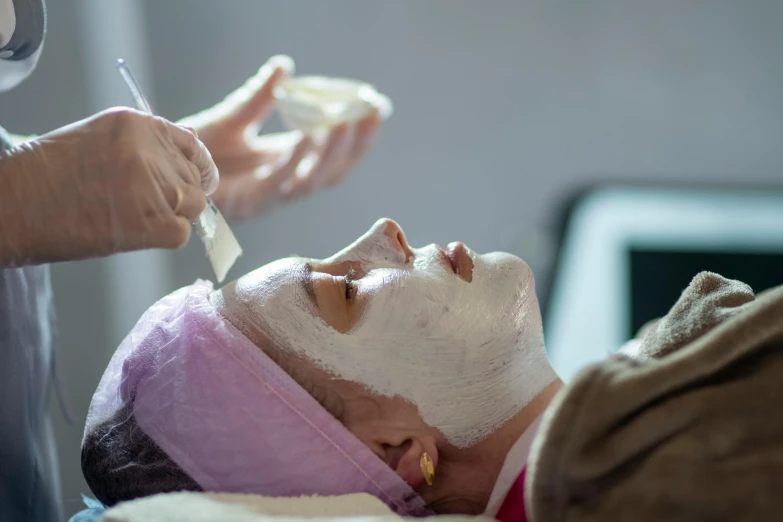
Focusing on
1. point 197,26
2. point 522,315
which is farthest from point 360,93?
point 197,26

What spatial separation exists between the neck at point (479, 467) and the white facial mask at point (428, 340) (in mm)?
13

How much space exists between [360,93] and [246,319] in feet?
3.02

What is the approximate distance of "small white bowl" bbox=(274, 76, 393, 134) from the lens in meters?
1.70

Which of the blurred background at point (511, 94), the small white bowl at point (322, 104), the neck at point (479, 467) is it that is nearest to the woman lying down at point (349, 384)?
the neck at point (479, 467)

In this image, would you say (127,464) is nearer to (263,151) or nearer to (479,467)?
(479,467)

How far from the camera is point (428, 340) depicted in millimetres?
948

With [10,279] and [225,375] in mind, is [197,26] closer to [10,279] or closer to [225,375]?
[10,279]

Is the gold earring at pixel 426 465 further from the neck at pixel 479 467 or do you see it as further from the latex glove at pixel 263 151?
the latex glove at pixel 263 151

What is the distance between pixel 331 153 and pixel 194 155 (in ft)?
2.87

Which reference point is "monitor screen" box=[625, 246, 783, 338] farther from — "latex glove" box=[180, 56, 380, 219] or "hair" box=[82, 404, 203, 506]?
"hair" box=[82, 404, 203, 506]

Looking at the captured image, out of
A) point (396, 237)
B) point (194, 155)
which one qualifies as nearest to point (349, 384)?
point (396, 237)

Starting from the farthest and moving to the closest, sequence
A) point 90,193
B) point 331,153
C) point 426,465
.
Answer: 1. point 331,153
2. point 426,465
3. point 90,193

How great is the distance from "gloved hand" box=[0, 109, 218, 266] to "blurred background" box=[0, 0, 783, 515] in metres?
1.74

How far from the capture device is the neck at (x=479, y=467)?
0.96 m
